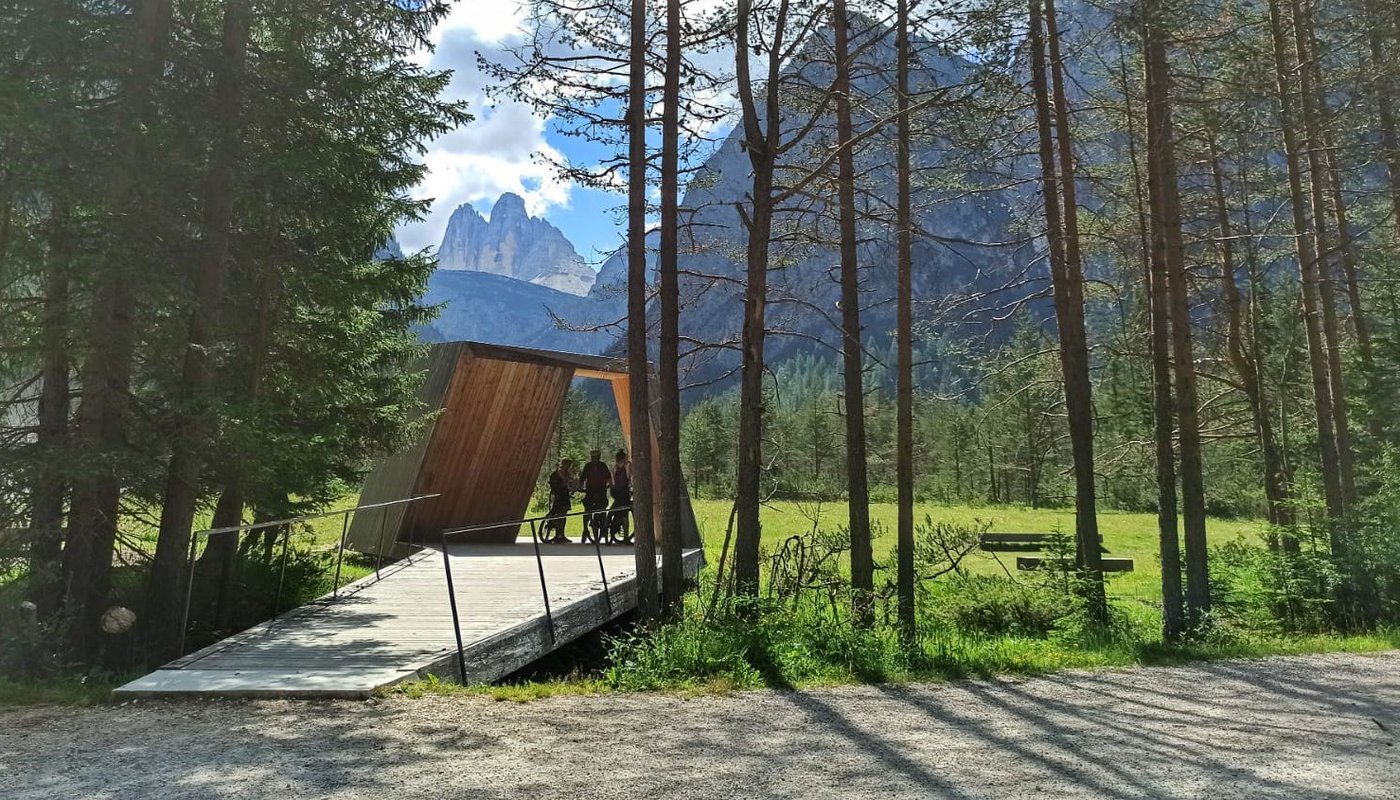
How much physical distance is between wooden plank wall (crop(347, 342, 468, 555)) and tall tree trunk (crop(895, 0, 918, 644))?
21.9ft

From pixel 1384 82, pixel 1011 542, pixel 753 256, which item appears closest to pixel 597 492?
pixel 753 256

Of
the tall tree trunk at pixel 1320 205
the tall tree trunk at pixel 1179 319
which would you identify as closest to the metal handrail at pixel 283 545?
the tall tree trunk at pixel 1179 319

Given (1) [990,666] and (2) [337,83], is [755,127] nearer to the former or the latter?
(2) [337,83]

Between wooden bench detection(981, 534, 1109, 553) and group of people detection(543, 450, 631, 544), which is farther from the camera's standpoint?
wooden bench detection(981, 534, 1109, 553)

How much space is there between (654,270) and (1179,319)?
17.9 feet

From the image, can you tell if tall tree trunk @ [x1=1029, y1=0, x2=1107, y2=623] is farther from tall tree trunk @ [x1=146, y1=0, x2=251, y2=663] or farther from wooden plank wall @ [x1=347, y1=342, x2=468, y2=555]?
tall tree trunk @ [x1=146, y1=0, x2=251, y2=663]

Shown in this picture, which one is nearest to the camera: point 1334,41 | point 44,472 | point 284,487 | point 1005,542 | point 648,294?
point 44,472

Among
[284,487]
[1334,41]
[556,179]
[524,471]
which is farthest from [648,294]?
[1334,41]

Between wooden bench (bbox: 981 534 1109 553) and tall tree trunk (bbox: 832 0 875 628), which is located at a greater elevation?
tall tree trunk (bbox: 832 0 875 628)

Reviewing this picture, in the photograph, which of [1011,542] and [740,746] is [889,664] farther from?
[1011,542]

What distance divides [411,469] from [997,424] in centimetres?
3665

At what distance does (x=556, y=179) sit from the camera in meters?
8.92

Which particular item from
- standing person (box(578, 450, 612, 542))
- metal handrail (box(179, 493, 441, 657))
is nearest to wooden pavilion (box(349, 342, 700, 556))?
standing person (box(578, 450, 612, 542))

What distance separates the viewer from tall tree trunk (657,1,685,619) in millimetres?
8602
